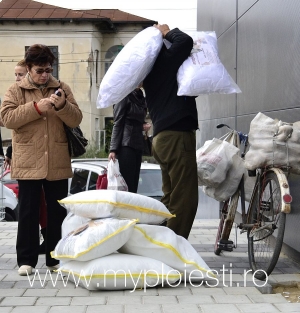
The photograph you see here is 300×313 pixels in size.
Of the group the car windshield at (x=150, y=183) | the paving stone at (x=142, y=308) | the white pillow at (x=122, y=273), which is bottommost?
the car windshield at (x=150, y=183)

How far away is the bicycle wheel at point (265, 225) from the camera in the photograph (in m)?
5.16

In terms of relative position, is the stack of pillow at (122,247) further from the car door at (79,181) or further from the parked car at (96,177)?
the car door at (79,181)

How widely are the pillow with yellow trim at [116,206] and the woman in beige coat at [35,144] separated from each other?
448 mm

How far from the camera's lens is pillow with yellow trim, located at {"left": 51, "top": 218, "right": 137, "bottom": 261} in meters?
4.84

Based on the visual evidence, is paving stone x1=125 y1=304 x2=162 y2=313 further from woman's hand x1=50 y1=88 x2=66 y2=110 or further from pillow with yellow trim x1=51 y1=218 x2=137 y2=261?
woman's hand x1=50 y1=88 x2=66 y2=110

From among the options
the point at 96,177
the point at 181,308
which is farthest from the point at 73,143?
the point at 96,177

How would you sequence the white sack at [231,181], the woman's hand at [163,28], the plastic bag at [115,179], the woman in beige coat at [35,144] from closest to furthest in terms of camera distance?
the woman in beige coat at [35,144]
the woman's hand at [163,28]
the white sack at [231,181]
the plastic bag at [115,179]

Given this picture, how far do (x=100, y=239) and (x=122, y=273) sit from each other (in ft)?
0.92

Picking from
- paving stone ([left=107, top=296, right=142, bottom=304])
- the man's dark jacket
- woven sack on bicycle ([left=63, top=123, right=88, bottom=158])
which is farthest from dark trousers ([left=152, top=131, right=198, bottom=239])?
the man's dark jacket

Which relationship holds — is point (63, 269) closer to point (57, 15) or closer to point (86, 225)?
point (86, 225)

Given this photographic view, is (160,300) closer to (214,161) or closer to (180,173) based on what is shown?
(180,173)

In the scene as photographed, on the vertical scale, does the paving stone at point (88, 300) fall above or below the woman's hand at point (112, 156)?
below

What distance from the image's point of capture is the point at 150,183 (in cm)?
1261

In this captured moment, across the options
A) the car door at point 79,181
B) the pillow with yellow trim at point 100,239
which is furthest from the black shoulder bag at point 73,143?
the car door at point 79,181
